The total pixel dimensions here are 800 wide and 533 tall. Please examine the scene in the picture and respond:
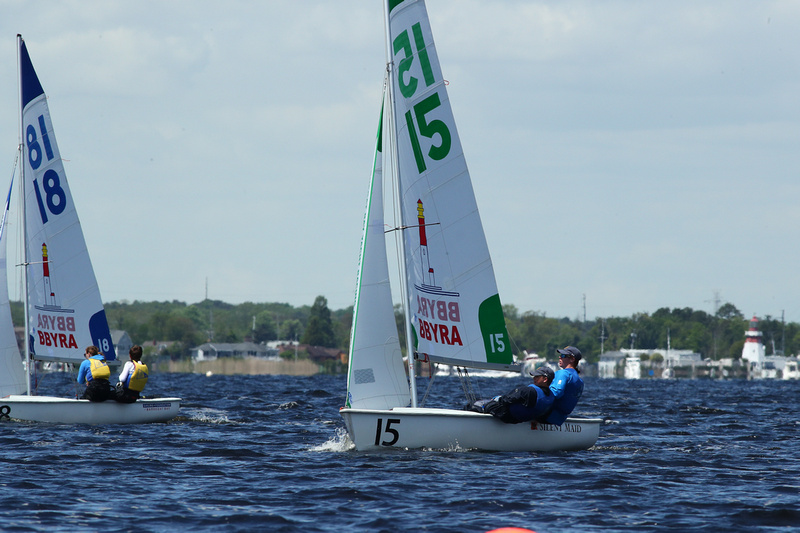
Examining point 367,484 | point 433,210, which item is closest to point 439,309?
point 433,210

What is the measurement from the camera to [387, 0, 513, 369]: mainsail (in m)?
16.4

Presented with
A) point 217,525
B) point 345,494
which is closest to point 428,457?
point 345,494

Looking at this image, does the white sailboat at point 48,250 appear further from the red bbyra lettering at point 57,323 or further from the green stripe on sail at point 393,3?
the green stripe on sail at point 393,3

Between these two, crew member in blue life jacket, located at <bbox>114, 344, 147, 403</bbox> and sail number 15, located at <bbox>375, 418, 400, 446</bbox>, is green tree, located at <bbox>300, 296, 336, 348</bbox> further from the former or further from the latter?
A: sail number 15, located at <bbox>375, 418, 400, 446</bbox>

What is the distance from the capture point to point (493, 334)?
17.1m

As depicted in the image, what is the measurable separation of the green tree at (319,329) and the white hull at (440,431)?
473 feet

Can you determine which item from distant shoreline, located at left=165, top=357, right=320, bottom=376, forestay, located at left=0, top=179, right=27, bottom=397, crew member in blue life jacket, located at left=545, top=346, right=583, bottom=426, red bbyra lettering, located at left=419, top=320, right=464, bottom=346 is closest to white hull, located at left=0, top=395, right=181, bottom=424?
forestay, located at left=0, top=179, right=27, bottom=397

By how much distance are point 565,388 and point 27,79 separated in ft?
49.3

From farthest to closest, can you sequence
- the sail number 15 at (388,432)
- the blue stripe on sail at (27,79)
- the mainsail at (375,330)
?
the blue stripe on sail at (27,79), the mainsail at (375,330), the sail number 15 at (388,432)

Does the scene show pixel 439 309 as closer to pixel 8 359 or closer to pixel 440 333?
pixel 440 333

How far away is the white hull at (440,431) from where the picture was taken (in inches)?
604

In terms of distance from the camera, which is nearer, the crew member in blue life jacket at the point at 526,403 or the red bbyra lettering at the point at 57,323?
the crew member in blue life jacket at the point at 526,403

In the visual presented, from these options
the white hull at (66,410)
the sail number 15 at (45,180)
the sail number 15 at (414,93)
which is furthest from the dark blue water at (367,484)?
the sail number 15 at (45,180)

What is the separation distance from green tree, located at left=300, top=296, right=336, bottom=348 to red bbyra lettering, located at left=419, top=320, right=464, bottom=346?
5652 inches
